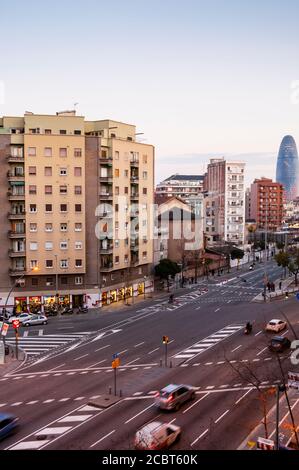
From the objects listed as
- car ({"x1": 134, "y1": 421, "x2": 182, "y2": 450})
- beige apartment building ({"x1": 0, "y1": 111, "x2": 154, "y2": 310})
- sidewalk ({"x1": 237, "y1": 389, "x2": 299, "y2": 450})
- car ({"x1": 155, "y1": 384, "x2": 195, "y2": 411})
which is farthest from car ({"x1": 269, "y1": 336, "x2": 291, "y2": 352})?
beige apartment building ({"x1": 0, "y1": 111, "x2": 154, "y2": 310})

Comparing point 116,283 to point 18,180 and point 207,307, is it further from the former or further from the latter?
point 18,180

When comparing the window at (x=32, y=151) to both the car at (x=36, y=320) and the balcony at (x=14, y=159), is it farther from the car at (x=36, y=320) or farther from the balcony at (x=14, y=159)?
the car at (x=36, y=320)

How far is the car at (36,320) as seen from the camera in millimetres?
54725

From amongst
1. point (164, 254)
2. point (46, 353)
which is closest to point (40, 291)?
point (46, 353)

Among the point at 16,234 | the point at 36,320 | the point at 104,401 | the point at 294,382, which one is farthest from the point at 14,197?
the point at 294,382

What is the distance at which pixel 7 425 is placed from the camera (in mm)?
24984

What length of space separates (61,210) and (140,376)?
34.5 metres

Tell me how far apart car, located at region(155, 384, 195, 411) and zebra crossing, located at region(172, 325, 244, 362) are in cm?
994

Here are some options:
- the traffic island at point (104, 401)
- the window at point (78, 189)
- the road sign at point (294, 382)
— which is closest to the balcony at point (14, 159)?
the window at point (78, 189)

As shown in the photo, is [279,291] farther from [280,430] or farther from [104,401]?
[280,430]

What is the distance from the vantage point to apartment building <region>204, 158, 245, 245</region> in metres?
140

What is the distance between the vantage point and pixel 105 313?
61.6m

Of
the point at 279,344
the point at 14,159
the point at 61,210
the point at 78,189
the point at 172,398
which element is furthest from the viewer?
the point at 78,189

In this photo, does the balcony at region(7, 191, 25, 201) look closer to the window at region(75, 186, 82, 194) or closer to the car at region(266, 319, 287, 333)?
the window at region(75, 186, 82, 194)
